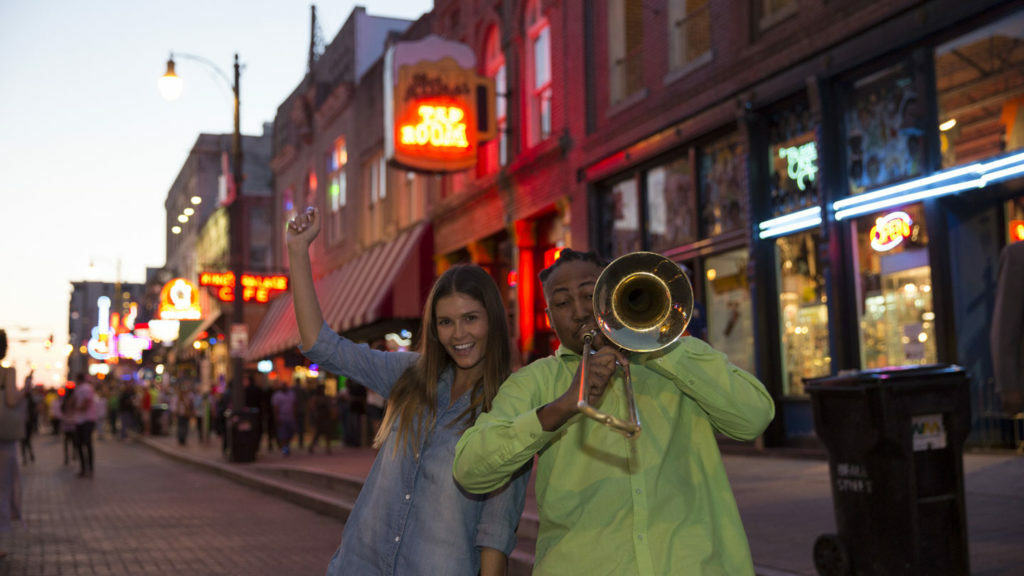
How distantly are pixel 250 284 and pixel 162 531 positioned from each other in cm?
2084

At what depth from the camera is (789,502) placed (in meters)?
9.78

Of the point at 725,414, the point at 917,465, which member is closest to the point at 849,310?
Result: the point at 917,465

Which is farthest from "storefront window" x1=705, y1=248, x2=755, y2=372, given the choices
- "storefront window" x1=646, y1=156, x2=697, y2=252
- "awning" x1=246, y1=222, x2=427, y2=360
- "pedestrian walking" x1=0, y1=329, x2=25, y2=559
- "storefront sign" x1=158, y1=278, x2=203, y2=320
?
"storefront sign" x1=158, y1=278, x2=203, y2=320

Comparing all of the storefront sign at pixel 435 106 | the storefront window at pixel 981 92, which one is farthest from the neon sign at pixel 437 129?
the storefront window at pixel 981 92

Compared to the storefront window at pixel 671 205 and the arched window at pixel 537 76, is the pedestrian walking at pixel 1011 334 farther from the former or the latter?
the arched window at pixel 537 76

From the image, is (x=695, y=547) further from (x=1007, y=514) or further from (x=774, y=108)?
(x=774, y=108)

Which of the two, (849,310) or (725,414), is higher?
(849,310)

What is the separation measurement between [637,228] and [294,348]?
16.5m

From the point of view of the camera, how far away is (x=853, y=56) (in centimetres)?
1283

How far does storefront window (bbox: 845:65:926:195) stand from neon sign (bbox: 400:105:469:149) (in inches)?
374

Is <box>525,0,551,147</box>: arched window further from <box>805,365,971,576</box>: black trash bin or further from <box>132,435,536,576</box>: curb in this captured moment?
<box>805,365,971,576</box>: black trash bin

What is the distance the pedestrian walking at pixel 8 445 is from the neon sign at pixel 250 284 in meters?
20.9

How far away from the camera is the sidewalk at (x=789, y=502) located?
282 inches

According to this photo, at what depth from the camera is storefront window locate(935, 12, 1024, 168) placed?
36.1ft
